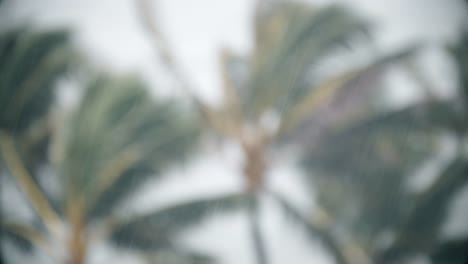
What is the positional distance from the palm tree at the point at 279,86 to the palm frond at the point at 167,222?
0.15m

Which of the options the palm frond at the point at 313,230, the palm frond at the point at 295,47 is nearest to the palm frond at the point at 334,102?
the palm frond at the point at 295,47

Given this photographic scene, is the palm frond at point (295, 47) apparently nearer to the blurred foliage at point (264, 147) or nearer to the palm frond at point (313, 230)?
the blurred foliage at point (264, 147)

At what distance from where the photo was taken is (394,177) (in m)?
2.37

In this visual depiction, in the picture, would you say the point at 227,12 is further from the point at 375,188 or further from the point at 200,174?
the point at 375,188

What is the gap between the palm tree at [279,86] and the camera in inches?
92.0

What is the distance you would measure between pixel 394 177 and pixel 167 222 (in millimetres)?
1389

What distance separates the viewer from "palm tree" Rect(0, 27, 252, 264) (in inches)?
92.7

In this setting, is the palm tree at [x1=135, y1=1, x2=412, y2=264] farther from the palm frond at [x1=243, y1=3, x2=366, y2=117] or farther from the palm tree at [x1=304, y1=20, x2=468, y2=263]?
the palm tree at [x1=304, y1=20, x2=468, y2=263]

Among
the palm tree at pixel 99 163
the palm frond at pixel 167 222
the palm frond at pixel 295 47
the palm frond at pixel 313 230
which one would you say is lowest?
the palm frond at pixel 313 230

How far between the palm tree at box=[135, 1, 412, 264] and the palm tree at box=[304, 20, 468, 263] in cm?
16

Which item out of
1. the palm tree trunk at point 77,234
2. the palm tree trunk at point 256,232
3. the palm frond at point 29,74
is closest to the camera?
the palm tree trunk at point 256,232

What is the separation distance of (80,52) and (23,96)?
468 mm

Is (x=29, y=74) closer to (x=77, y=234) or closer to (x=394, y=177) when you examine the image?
(x=77, y=234)

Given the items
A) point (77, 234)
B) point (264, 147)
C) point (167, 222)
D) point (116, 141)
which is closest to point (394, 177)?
point (264, 147)
